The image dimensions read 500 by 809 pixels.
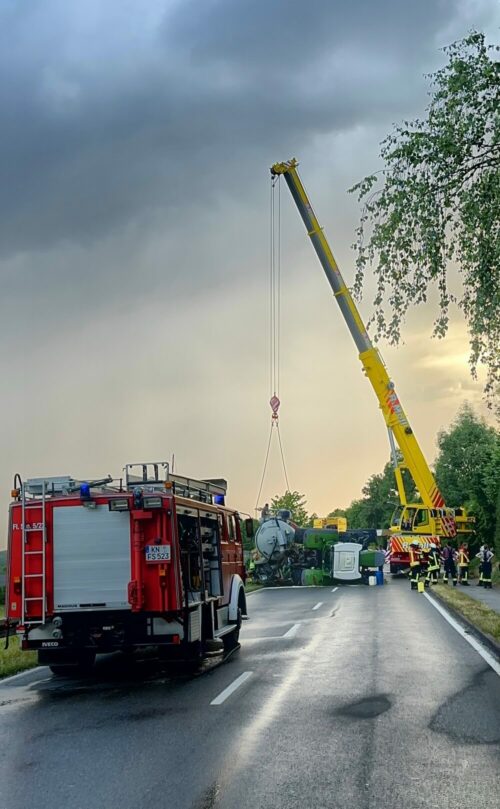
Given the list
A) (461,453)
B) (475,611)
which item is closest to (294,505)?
(461,453)

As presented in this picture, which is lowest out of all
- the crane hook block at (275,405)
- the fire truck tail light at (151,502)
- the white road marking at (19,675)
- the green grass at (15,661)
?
the white road marking at (19,675)

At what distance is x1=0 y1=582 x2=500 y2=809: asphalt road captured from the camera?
6.27m

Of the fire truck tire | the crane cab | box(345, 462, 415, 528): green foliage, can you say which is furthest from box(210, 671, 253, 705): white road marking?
box(345, 462, 415, 528): green foliage

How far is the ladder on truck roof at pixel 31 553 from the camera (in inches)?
463

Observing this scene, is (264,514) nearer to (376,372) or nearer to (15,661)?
(376,372)

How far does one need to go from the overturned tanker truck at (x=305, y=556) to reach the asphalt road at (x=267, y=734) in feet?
77.9

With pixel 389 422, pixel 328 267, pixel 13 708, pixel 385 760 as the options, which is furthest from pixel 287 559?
pixel 385 760

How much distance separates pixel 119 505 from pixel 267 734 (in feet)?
14.7

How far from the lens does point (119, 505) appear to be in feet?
38.8

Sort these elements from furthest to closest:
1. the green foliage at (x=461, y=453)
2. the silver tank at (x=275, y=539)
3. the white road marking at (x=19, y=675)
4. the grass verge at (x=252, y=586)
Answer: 1. the green foliage at (x=461, y=453)
2. the silver tank at (x=275, y=539)
3. the grass verge at (x=252, y=586)
4. the white road marking at (x=19, y=675)

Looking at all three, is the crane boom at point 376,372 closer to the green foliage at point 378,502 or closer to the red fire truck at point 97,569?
the red fire truck at point 97,569

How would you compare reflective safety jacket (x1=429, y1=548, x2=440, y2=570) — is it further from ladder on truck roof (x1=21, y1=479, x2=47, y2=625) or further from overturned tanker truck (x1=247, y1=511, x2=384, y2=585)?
ladder on truck roof (x1=21, y1=479, x2=47, y2=625)

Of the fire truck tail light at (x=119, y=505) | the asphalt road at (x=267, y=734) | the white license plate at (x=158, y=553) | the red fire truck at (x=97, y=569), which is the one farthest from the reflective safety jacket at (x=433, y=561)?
the fire truck tail light at (x=119, y=505)

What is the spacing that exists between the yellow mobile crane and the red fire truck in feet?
74.3
